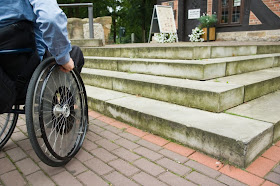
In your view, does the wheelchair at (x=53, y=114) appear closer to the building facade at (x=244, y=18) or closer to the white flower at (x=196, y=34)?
the building facade at (x=244, y=18)

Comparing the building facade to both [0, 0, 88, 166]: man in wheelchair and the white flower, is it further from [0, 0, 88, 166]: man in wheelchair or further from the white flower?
[0, 0, 88, 166]: man in wheelchair

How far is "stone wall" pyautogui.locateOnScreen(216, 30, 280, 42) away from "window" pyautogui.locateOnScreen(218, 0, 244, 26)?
43cm

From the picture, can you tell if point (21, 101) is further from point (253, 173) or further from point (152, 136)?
point (253, 173)

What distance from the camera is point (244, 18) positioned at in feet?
28.8

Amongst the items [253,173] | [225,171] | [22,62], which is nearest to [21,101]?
[22,62]

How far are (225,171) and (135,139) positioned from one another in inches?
37.7

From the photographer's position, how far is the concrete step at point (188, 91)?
253 centimetres

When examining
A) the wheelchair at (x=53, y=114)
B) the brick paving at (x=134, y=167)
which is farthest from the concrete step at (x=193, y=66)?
the wheelchair at (x=53, y=114)

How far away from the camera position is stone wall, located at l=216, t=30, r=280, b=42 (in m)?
8.06

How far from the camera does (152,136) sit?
2521mm

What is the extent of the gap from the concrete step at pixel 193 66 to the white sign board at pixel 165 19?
437 cm

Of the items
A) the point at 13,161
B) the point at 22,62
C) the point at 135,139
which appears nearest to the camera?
the point at 22,62

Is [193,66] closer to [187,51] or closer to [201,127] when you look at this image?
[187,51]

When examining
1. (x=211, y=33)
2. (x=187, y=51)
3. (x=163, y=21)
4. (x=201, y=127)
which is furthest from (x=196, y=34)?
(x=201, y=127)
